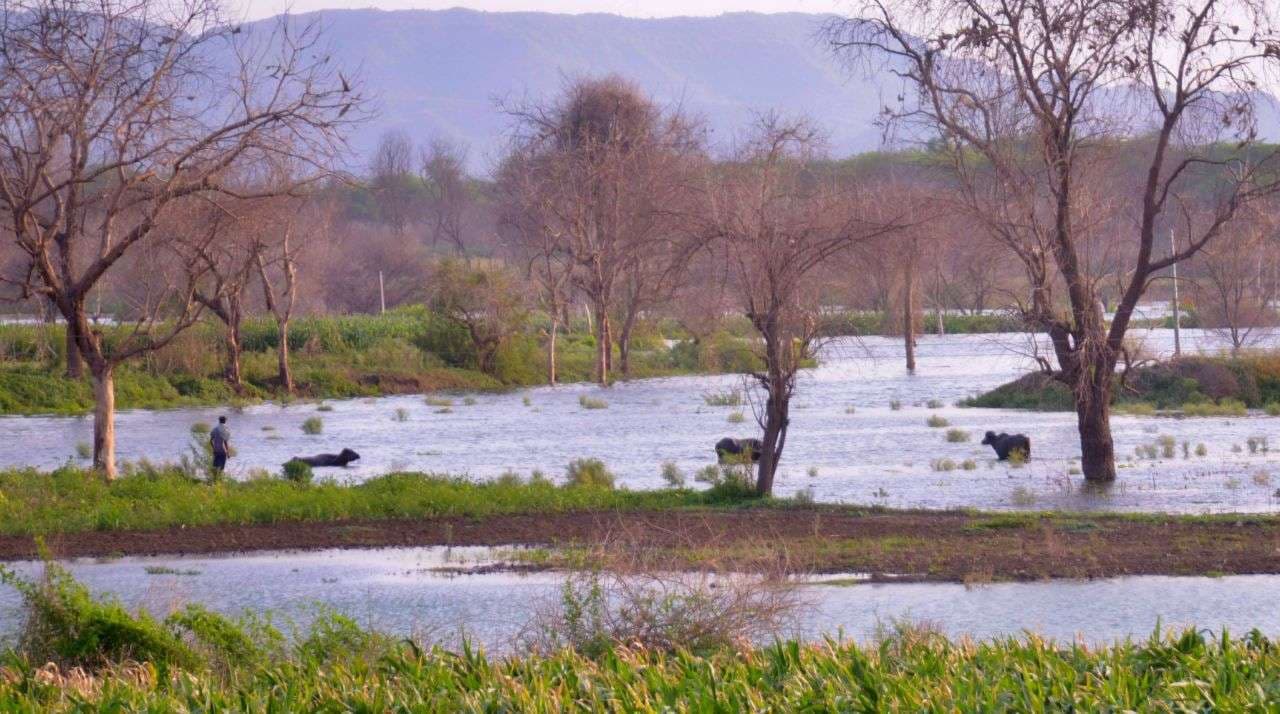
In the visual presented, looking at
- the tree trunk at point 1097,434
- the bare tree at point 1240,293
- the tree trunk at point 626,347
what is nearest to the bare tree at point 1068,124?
the tree trunk at point 1097,434

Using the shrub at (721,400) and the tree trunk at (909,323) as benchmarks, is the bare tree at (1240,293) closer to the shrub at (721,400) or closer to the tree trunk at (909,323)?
the tree trunk at (909,323)

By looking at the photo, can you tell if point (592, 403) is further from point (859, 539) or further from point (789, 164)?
point (859, 539)

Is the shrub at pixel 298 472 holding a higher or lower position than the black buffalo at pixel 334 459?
higher

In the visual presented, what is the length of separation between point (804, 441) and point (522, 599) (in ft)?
67.3

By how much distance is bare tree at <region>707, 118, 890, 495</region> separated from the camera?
69.6ft

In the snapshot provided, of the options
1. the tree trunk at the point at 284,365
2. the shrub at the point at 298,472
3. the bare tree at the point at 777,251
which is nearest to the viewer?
the bare tree at the point at 777,251

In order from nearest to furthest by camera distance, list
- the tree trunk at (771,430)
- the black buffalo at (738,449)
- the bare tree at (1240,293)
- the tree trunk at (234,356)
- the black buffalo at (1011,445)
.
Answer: the tree trunk at (771,430) → the black buffalo at (738,449) → the black buffalo at (1011,445) → the tree trunk at (234,356) → the bare tree at (1240,293)

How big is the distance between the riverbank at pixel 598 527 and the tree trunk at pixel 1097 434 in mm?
5572

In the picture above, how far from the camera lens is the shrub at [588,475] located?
77.4 feet

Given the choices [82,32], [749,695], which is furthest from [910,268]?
[749,695]

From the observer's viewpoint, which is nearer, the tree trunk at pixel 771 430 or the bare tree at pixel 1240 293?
the tree trunk at pixel 771 430

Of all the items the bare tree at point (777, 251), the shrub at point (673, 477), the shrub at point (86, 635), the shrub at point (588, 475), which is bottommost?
the shrub at point (673, 477)

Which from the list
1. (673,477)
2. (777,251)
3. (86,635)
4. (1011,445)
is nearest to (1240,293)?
(1011,445)

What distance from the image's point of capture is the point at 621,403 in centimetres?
4878
